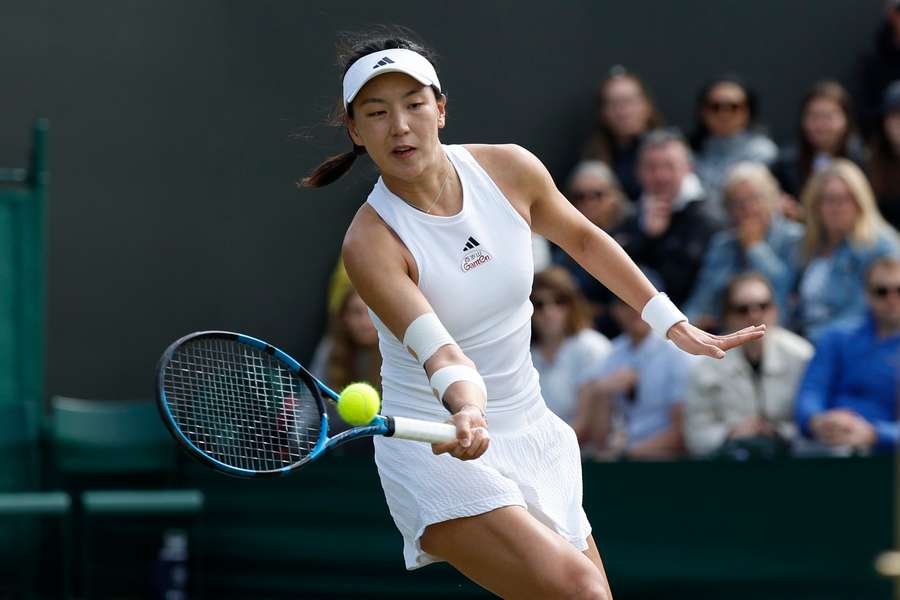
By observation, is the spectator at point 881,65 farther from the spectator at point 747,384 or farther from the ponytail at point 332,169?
the ponytail at point 332,169

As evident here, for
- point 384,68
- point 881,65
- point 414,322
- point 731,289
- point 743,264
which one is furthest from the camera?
point 881,65

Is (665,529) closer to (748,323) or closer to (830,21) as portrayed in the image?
(748,323)

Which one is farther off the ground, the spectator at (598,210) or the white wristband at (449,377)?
→ the spectator at (598,210)

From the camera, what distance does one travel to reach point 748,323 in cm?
680

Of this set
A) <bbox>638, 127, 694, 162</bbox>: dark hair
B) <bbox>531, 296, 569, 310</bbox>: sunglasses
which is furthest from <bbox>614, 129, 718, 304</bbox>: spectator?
<bbox>531, 296, 569, 310</bbox>: sunglasses

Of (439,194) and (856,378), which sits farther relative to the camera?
(856,378)

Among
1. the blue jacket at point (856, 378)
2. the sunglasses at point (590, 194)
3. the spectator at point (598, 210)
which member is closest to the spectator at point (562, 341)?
the spectator at point (598, 210)

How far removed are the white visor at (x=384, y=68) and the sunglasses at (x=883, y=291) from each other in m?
2.92

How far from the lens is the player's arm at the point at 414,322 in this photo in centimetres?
362

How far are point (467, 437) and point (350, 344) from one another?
13.5 feet

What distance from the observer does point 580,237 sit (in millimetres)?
4383

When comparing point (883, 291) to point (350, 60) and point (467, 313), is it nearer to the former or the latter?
point (467, 313)

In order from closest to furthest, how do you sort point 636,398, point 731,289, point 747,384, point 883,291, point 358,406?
1. point 358,406
2. point 883,291
3. point 747,384
4. point 731,289
5. point 636,398

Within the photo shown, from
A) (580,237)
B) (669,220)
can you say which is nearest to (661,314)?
(580,237)
